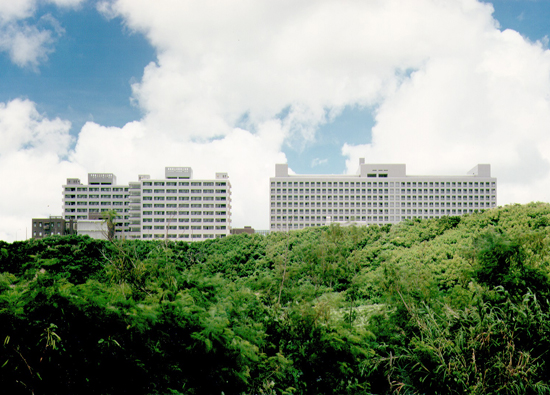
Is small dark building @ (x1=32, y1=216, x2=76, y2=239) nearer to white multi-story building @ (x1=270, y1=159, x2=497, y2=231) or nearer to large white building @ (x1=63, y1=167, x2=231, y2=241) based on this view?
large white building @ (x1=63, y1=167, x2=231, y2=241)

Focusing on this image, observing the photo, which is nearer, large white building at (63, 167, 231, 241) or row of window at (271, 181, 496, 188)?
large white building at (63, 167, 231, 241)

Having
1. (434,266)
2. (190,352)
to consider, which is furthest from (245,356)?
(434,266)

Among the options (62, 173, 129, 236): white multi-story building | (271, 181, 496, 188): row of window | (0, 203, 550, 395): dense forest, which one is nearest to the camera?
(0, 203, 550, 395): dense forest

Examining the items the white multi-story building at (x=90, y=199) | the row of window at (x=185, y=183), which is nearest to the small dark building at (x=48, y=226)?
the white multi-story building at (x=90, y=199)

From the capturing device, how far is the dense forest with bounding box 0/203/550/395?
4184 mm

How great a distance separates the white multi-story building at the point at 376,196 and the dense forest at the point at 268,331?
78.1 m

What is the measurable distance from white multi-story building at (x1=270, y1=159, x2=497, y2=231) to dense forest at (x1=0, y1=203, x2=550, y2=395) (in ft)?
256

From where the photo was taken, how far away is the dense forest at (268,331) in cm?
418

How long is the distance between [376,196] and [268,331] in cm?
8344

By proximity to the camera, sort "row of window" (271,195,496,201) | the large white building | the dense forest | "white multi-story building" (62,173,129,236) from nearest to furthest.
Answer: the dense forest < the large white building < "white multi-story building" (62,173,129,236) < "row of window" (271,195,496,201)

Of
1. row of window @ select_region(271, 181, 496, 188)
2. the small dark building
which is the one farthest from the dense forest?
row of window @ select_region(271, 181, 496, 188)

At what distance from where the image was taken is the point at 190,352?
4934 millimetres

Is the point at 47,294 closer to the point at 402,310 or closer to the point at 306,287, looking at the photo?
the point at 306,287

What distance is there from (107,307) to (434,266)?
Answer: 33.8 feet
